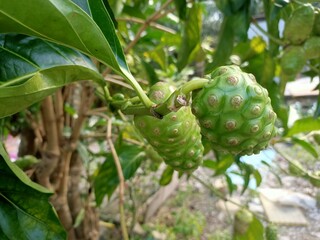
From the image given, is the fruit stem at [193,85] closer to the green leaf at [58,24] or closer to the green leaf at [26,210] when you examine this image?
the green leaf at [58,24]

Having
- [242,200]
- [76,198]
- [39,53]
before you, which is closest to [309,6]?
[39,53]

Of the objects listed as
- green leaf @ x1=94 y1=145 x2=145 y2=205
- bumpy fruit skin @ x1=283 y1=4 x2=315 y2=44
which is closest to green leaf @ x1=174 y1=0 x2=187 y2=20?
bumpy fruit skin @ x1=283 y1=4 x2=315 y2=44

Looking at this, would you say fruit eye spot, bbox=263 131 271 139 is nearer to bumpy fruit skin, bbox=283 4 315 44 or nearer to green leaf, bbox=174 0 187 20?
bumpy fruit skin, bbox=283 4 315 44

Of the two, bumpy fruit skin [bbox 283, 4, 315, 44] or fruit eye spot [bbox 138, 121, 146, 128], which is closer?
fruit eye spot [bbox 138, 121, 146, 128]

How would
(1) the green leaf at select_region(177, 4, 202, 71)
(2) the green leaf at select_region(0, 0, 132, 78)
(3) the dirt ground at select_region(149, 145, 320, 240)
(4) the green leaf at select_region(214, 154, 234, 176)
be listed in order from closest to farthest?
1. (2) the green leaf at select_region(0, 0, 132, 78)
2. (1) the green leaf at select_region(177, 4, 202, 71)
3. (4) the green leaf at select_region(214, 154, 234, 176)
4. (3) the dirt ground at select_region(149, 145, 320, 240)

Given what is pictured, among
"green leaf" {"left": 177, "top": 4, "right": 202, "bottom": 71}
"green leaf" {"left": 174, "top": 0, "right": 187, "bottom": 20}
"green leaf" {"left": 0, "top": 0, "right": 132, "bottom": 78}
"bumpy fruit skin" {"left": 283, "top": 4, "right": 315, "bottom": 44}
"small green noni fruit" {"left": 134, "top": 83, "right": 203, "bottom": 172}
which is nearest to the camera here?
"green leaf" {"left": 0, "top": 0, "right": 132, "bottom": 78}

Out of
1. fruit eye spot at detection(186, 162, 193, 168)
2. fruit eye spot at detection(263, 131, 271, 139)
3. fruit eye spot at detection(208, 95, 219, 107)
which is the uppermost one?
fruit eye spot at detection(208, 95, 219, 107)

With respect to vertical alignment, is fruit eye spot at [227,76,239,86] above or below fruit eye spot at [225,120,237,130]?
above
